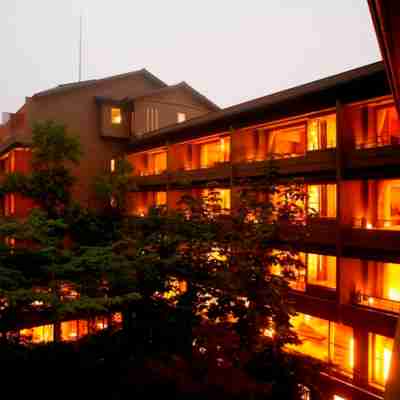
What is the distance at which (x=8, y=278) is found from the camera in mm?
9938

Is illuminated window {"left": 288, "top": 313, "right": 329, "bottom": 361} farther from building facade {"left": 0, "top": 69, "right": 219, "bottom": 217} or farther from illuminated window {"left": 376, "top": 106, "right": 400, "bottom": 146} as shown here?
building facade {"left": 0, "top": 69, "right": 219, "bottom": 217}

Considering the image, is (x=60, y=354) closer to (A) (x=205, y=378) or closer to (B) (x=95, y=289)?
(B) (x=95, y=289)

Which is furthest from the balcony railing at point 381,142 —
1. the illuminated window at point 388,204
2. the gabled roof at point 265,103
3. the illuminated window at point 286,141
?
the illuminated window at point 286,141

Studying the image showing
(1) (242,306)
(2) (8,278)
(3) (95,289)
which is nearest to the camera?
(2) (8,278)

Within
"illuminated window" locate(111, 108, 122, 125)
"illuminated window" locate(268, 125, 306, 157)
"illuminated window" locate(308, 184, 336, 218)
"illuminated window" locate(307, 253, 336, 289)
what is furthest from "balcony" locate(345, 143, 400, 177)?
→ "illuminated window" locate(111, 108, 122, 125)

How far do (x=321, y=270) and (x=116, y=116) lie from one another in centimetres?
2045

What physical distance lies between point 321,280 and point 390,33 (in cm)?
1653

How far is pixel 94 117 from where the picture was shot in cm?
3009

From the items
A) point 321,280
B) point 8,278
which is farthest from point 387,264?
point 8,278

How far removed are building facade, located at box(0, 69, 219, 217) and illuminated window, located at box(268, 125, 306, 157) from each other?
41.8ft

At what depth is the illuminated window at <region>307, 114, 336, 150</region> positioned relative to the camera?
59.4 ft

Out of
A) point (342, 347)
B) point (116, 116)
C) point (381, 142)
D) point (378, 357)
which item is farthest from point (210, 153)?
point (378, 357)

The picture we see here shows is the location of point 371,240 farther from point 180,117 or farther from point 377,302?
point 180,117

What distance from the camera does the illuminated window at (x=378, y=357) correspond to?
580 inches
